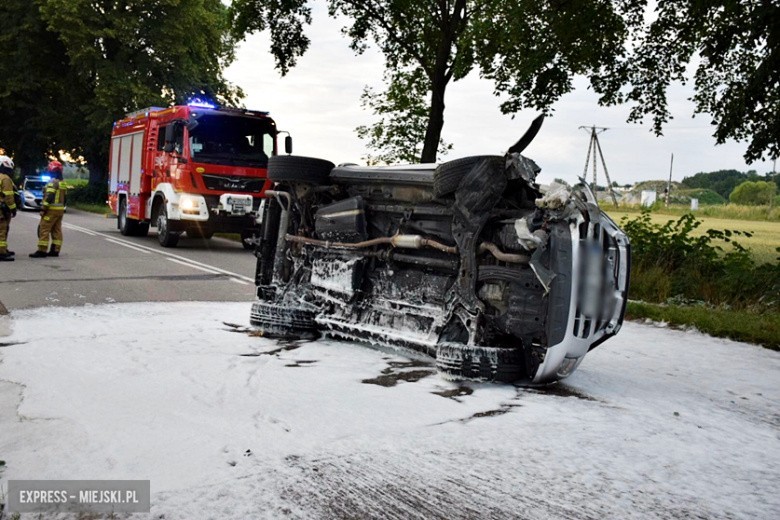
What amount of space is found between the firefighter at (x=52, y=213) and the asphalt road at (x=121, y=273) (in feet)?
0.98

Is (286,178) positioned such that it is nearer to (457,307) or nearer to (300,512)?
(457,307)

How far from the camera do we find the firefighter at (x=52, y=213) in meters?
12.2

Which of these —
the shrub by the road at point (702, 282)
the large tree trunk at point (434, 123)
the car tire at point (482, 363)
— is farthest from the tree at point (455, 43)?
the car tire at point (482, 363)

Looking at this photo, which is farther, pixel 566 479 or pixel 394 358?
pixel 394 358

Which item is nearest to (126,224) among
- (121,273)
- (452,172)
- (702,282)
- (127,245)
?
(127,245)

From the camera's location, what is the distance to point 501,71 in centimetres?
1630

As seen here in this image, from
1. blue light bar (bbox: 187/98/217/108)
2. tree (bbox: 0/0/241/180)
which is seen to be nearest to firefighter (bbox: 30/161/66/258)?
blue light bar (bbox: 187/98/217/108)

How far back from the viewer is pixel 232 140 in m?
15.1

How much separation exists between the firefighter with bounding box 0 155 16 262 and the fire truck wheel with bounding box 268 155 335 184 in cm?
694

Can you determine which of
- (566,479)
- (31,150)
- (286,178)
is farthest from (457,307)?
(31,150)

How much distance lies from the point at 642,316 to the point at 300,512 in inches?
239

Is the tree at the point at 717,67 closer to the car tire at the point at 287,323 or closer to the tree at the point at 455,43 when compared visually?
the tree at the point at 455,43

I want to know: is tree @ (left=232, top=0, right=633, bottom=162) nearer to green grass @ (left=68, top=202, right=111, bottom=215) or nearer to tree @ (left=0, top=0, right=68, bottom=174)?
green grass @ (left=68, top=202, right=111, bottom=215)

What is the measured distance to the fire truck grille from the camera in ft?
48.4
